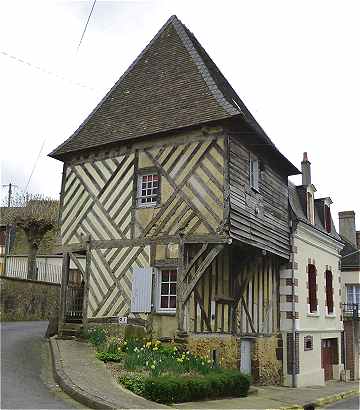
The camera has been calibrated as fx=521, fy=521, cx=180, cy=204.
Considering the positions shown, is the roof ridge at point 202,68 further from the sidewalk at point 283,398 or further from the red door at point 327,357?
the red door at point 327,357

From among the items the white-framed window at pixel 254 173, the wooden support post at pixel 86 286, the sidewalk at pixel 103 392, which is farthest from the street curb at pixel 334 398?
the wooden support post at pixel 86 286

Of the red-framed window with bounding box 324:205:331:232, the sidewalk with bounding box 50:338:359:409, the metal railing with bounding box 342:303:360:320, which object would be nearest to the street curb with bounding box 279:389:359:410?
the sidewalk with bounding box 50:338:359:409

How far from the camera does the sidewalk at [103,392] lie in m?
7.91

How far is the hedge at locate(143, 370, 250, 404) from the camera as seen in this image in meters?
8.52

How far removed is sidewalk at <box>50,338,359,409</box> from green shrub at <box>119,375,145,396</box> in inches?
6.4

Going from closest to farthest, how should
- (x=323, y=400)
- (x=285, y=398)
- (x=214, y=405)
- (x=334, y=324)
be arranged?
(x=214, y=405)
(x=285, y=398)
(x=323, y=400)
(x=334, y=324)

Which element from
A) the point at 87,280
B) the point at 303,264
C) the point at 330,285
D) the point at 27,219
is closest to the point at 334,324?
the point at 330,285

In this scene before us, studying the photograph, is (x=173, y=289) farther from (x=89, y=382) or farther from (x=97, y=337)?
(x=89, y=382)

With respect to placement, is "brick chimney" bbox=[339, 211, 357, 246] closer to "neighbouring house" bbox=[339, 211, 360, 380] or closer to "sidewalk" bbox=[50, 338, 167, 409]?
"neighbouring house" bbox=[339, 211, 360, 380]

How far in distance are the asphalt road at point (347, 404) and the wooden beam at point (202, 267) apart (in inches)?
165

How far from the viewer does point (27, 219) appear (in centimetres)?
2411

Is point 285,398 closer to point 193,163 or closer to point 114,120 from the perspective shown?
point 193,163

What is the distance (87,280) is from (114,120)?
177 inches

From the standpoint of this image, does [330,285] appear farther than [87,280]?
Yes
